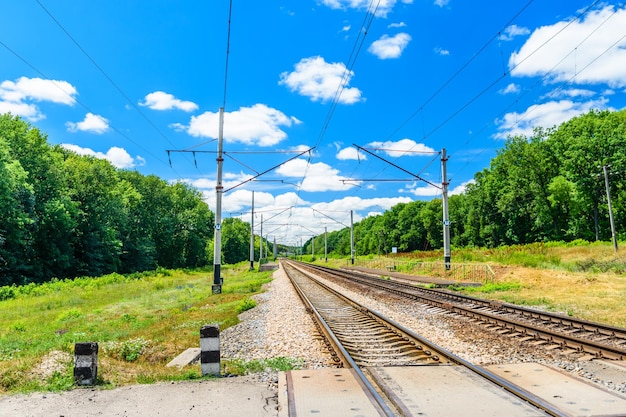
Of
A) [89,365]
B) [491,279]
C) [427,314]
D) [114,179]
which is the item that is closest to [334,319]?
[427,314]

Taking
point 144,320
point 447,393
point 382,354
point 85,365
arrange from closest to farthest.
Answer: point 447,393, point 85,365, point 382,354, point 144,320

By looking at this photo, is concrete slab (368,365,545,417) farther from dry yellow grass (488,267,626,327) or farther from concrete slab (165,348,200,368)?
dry yellow grass (488,267,626,327)

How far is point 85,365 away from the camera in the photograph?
6.88 meters

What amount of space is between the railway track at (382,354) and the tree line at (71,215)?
30.1 meters

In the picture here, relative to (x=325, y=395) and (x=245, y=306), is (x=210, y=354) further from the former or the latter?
(x=245, y=306)

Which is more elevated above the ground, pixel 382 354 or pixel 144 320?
pixel 382 354

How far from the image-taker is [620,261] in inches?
1102

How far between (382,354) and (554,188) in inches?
2364

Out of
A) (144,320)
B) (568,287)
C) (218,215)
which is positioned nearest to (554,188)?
(568,287)

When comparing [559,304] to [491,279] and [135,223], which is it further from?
[135,223]

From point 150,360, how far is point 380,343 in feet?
16.3

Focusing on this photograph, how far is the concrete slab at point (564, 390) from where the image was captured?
5.25 metres

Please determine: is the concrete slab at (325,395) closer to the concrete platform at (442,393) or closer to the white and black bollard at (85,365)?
the concrete platform at (442,393)

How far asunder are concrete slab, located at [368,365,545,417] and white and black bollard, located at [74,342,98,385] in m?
4.29
